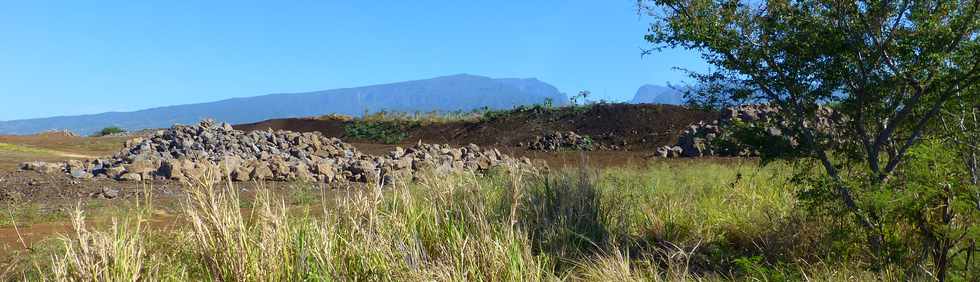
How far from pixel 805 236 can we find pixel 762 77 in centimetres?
132

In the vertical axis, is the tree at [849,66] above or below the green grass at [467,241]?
above

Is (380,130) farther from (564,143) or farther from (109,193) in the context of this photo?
(109,193)

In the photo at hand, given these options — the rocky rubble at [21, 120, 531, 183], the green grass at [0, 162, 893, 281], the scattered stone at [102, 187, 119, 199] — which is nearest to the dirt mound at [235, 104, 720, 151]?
the rocky rubble at [21, 120, 531, 183]

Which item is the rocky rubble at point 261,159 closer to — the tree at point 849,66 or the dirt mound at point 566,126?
the tree at point 849,66

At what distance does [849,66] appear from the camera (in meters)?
5.62

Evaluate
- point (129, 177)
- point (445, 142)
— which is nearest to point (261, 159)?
point (129, 177)

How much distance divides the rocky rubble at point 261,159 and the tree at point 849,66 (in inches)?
135

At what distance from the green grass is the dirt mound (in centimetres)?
1376

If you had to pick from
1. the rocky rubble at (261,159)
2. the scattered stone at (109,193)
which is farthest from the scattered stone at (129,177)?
the scattered stone at (109,193)

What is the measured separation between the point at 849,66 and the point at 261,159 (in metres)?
12.0

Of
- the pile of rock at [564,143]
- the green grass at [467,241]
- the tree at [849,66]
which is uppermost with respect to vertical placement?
the tree at [849,66]

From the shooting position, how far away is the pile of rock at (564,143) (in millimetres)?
20703

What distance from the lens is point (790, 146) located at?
18.9 feet

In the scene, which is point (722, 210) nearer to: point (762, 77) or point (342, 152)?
point (762, 77)
